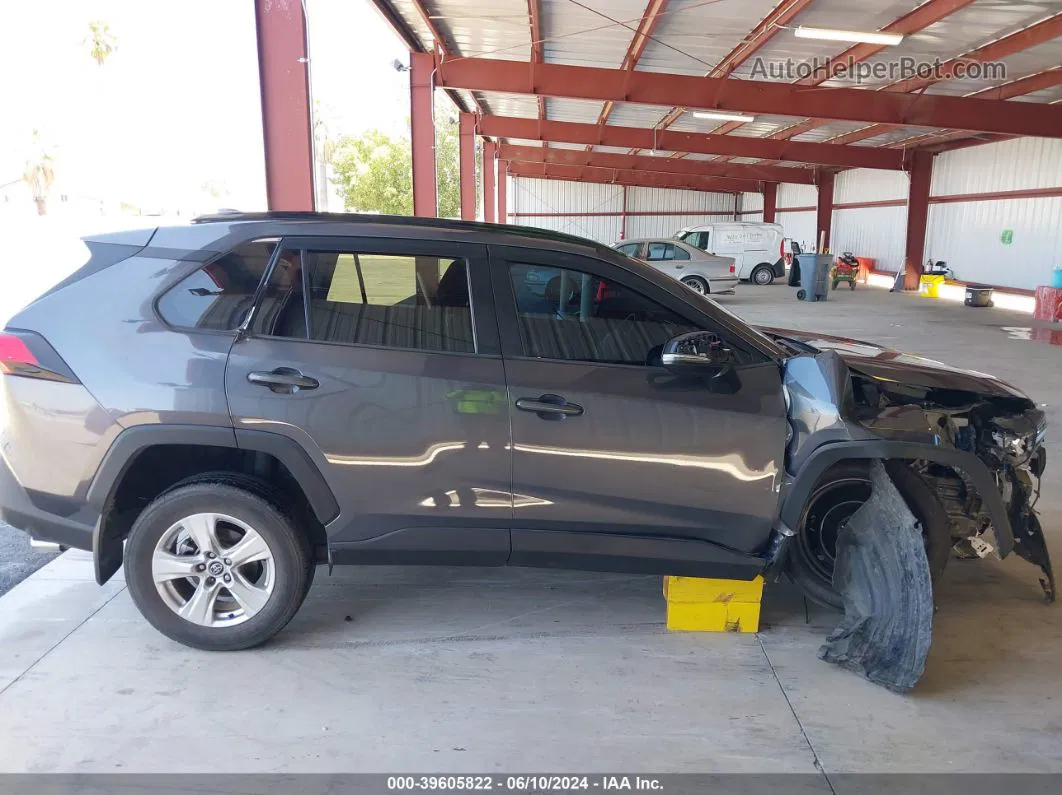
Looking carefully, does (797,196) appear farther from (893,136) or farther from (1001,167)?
(1001,167)

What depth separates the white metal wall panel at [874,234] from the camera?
2742cm

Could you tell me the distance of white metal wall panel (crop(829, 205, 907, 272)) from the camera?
27.4 meters

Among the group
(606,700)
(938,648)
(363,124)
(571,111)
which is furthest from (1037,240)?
(363,124)

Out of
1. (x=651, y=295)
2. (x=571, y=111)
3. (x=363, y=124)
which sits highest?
(x=363, y=124)

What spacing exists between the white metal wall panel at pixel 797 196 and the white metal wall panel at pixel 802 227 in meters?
0.39

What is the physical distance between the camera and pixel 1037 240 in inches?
783

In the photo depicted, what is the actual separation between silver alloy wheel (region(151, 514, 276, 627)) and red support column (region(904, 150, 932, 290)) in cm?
2644

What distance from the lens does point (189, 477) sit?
10.8 ft

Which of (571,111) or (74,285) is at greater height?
(571,111)

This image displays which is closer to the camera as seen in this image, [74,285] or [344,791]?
[344,791]

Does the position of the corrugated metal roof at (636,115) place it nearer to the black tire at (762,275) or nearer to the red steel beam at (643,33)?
the red steel beam at (643,33)

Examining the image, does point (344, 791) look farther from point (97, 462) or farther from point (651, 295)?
point (651, 295)

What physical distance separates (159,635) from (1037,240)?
74.3ft

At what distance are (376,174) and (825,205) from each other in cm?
2571
